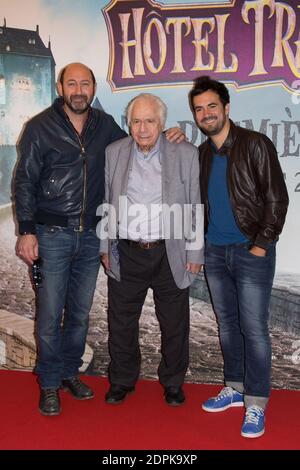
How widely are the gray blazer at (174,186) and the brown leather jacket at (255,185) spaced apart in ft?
0.63

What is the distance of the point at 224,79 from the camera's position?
9.97 ft

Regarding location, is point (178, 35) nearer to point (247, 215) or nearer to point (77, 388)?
point (247, 215)

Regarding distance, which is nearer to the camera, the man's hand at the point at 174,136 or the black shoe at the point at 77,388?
the man's hand at the point at 174,136

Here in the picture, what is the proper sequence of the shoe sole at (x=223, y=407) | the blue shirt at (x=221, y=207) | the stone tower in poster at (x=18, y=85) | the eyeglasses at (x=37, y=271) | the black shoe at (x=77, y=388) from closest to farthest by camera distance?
the blue shirt at (x=221, y=207) < the eyeglasses at (x=37, y=271) < the shoe sole at (x=223, y=407) < the black shoe at (x=77, y=388) < the stone tower in poster at (x=18, y=85)

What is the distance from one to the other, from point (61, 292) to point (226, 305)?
33.6 inches

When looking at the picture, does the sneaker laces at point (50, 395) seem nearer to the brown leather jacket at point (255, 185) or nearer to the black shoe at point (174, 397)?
the black shoe at point (174, 397)

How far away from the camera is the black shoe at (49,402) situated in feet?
8.75

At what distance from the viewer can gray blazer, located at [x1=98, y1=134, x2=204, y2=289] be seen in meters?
2.55

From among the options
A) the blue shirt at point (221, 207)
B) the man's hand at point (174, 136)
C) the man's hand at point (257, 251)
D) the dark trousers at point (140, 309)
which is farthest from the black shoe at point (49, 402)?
the man's hand at point (174, 136)

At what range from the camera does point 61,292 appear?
268 cm

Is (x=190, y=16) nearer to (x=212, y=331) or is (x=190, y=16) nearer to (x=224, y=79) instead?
(x=224, y=79)

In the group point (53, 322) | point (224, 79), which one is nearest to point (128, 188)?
A: point (53, 322)

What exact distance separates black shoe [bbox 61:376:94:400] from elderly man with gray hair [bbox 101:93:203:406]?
1.00ft

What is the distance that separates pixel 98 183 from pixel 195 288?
97 cm
